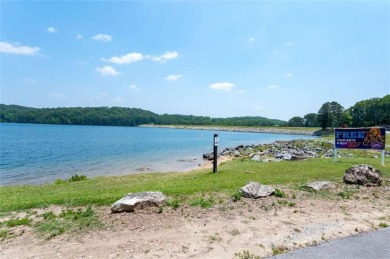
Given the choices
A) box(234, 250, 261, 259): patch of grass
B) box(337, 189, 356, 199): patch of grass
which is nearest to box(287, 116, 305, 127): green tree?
box(337, 189, 356, 199): patch of grass

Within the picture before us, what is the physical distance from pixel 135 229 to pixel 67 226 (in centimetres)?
141

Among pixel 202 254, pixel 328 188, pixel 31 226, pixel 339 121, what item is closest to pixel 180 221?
pixel 202 254

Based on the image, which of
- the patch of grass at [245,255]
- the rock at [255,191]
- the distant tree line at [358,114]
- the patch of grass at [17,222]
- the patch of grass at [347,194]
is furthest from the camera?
the distant tree line at [358,114]

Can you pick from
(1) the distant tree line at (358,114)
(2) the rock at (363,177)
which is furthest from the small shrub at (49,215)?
(1) the distant tree line at (358,114)

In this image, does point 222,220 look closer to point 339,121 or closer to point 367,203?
point 367,203

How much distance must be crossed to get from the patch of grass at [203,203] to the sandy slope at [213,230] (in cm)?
17

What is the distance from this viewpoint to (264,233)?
4.96m

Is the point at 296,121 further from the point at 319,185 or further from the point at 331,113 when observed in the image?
the point at 319,185

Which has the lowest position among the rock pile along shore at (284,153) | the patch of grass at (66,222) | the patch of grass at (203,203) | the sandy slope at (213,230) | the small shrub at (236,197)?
the rock pile along shore at (284,153)

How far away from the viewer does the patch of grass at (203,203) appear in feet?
21.4

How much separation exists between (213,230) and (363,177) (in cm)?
654

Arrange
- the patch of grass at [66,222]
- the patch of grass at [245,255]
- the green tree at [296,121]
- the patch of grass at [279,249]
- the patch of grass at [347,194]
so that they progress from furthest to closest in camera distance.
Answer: the green tree at [296,121], the patch of grass at [347,194], the patch of grass at [66,222], the patch of grass at [279,249], the patch of grass at [245,255]

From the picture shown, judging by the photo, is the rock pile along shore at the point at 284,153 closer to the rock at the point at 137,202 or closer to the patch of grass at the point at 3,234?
the rock at the point at 137,202

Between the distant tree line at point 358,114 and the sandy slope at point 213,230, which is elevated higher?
the distant tree line at point 358,114
